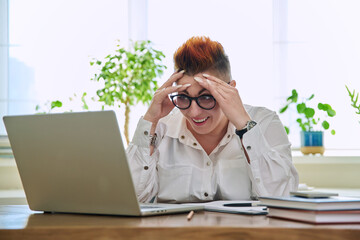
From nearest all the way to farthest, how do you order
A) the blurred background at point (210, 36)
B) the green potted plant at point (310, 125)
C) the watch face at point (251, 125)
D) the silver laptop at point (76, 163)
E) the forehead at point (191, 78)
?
the silver laptop at point (76, 163) < the watch face at point (251, 125) < the forehead at point (191, 78) < the green potted plant at point (310, 125) < the blurred background at point (210, 36)

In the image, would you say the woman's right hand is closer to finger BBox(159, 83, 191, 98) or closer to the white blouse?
finger BBox(159, 83, 191, 98)

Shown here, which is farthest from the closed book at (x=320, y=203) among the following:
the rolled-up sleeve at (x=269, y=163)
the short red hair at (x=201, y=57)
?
the short red hair at (x=201, y=57)

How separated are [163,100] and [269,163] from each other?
0.47 m

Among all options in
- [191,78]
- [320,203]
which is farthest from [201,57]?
A: [320,203]

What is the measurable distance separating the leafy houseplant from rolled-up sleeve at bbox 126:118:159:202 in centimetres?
113

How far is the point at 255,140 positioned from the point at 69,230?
3.07 ft

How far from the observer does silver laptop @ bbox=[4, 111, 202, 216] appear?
1188 mm

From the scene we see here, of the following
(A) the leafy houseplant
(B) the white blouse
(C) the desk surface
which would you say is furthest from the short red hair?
(A) the leafy houseplant

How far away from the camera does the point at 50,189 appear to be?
137cm

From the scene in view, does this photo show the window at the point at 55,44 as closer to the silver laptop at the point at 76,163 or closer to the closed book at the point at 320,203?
the silver laptop at the point at 76,163

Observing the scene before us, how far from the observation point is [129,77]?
3355 millimetres

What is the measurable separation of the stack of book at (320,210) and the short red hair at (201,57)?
0.91 m

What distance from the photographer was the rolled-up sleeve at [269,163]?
1.88 m

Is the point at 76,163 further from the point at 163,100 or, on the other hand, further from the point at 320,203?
the point at 163,100
